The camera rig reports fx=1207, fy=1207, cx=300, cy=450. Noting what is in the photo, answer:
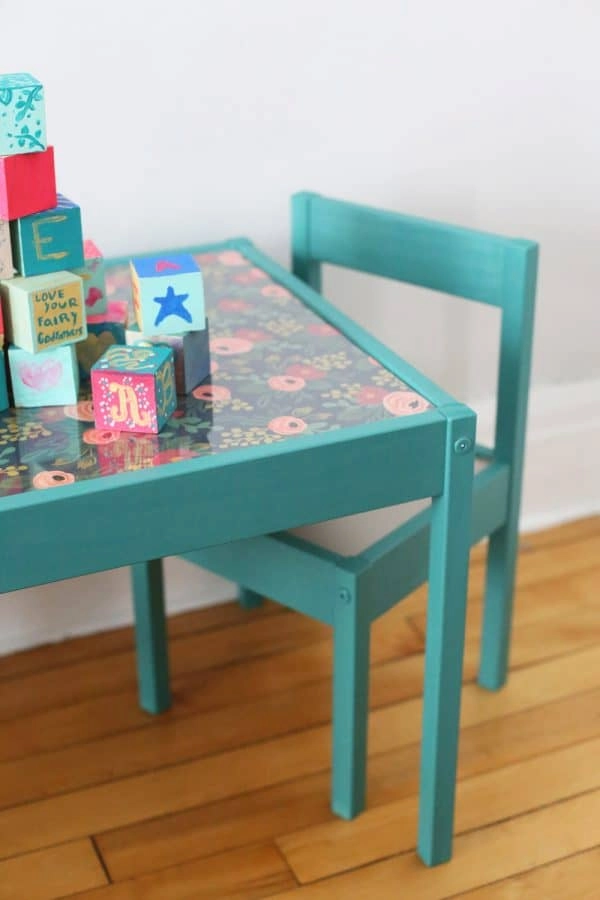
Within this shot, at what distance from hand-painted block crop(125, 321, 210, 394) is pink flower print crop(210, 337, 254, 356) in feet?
0.27

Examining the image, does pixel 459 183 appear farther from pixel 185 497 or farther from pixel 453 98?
pixel 185 497

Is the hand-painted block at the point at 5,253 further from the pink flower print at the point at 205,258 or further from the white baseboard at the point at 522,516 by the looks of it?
the white baseboard at the point at 522,516

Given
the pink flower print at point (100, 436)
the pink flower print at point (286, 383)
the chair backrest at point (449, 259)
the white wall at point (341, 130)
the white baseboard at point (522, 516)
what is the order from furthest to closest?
the white baseboard at point (522, 516), the white wall at point (341, 130), the chair backrest at point (449, 259), the pink flower print at point (286, 383), the pink flower print at point (100, 436)

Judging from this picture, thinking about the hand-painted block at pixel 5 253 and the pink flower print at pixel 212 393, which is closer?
the hand-painted block at pixel 5 253

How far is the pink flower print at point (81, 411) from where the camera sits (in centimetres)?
118

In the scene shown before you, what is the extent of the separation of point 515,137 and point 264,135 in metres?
0.42

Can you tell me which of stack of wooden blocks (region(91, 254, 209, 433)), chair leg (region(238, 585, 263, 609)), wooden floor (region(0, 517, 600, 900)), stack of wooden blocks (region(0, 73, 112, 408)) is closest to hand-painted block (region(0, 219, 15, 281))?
stack of wooden blocks (region(0, 73, 112, 408))

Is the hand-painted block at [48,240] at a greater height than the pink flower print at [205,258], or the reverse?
the hand-painted block at [48,240]

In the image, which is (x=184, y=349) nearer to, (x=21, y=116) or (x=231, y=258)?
(x=21, y=116)

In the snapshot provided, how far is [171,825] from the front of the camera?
4.87 ft

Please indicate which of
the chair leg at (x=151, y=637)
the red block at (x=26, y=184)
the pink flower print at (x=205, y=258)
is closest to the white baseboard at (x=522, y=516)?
the chair leg at (x=151, y=637)

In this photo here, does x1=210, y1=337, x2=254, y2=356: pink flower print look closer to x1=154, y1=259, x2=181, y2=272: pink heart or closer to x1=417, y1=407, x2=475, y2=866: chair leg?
x1=154, y1=259, x2=181, y2=272: pink heart

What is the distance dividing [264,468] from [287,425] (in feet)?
0.25

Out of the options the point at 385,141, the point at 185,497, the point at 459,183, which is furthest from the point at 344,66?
the point at 185,497
